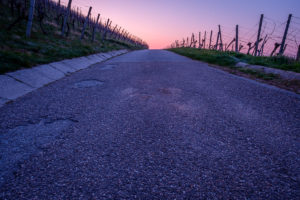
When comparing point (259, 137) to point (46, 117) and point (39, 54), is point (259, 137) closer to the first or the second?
point (46, 117)

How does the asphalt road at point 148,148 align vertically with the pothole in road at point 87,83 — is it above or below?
below

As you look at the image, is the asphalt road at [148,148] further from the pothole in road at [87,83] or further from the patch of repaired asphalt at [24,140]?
the pothole in road at [87,83]

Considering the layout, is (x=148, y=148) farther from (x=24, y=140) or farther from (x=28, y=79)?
(x=28, y=79)

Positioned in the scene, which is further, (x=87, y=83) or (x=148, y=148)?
(x=87, y=83)

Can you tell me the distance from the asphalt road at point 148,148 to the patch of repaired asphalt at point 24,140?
13mm

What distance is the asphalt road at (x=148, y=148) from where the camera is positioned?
1.62 meters

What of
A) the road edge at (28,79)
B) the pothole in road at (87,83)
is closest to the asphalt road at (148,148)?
the road edge at (28,79)

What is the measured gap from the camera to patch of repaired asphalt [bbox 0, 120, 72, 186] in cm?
188

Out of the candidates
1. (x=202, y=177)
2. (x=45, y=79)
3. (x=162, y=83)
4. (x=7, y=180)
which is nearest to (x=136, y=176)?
(x=202, y=177)

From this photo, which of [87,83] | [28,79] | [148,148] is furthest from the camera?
[87,83]

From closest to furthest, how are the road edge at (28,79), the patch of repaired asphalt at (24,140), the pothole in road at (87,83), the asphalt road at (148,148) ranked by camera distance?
the asphalt road at (148,148), the patch of repaired asphalt at (24,140), the road edge at (28,79), the pothole in road at (87,83)

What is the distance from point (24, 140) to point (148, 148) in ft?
5.47

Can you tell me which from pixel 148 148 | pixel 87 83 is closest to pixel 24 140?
pixel 148 148

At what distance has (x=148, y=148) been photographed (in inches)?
86.0
